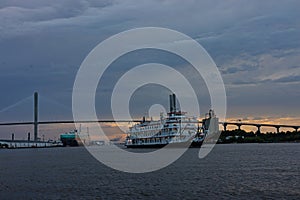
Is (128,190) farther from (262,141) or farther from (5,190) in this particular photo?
(262,141)

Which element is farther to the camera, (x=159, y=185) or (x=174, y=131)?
(x=174, y=131)

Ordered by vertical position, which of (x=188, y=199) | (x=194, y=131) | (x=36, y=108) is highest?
(x=36, y=108)

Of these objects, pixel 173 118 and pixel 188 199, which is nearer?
pixel 188 199

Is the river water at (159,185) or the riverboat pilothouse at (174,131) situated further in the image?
the riverboat pilothouse at (174,131)

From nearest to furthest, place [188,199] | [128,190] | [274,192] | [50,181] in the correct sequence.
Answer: [188,199] → [274,192] → [128,190] → [50,181]

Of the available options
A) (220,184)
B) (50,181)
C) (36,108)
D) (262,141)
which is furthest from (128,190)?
(262,141)

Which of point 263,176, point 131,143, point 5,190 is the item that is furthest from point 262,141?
point 5,190

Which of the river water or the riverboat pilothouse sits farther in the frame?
the riverboat pilothouse

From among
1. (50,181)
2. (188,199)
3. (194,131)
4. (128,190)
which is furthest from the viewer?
(194,131)

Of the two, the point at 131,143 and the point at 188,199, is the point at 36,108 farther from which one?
the point at 188,199

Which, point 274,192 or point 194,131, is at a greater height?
point 194,131

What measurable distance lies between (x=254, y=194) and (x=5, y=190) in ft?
58.9

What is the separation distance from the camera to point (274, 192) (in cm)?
3027

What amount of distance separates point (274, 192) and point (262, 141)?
163878mm
